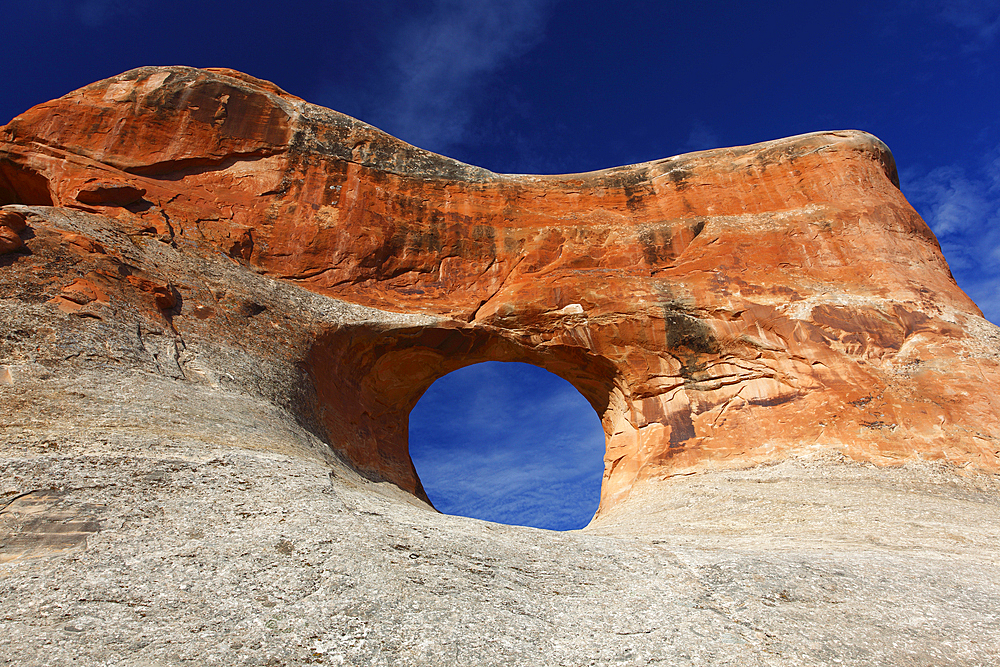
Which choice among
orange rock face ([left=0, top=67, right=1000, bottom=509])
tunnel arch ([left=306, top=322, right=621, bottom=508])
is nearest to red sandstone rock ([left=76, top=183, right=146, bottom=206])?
orange rock face ([left=0, top=67, right=1000, bottom=509])

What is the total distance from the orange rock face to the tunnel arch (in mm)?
51

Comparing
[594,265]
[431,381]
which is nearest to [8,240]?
[431,381]

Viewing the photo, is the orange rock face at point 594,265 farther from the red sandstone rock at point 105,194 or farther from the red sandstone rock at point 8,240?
the red sandstone rock at point 8,240

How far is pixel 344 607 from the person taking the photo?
13.5ft

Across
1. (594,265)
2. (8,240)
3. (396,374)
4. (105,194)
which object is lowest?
(396,374)

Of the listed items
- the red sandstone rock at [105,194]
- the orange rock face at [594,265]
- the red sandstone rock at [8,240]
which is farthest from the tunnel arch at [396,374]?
the red sandstone rock at [105,194]

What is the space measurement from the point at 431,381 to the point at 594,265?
4.26 m

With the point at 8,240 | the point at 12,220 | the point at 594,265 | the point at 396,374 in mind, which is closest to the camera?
the point at 8,240

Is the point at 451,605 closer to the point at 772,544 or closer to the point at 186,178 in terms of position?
the point at 772,544

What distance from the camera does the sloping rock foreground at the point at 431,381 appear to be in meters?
4.25

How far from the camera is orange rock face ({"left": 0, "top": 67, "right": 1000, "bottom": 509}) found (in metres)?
10.2

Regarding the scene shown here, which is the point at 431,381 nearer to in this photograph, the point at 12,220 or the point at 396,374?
the point at 396,374

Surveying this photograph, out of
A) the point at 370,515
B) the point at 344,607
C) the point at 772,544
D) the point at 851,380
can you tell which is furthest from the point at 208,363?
the point at 851,380

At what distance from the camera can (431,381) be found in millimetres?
12812
